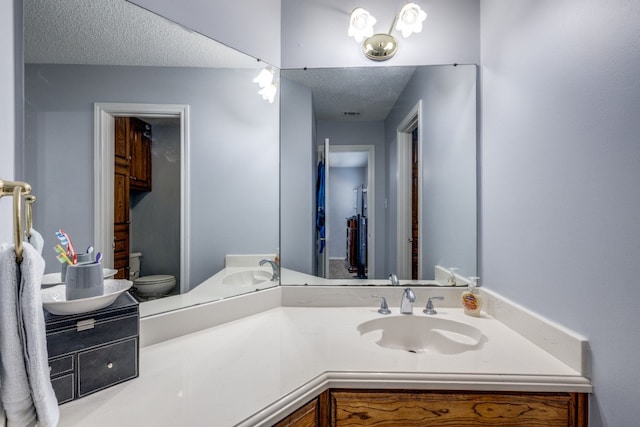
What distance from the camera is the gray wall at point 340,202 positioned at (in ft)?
4.96

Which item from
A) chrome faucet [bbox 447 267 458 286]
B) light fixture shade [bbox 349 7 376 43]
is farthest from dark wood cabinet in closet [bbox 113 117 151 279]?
chrome faucet [bbox 447 267 458 286]

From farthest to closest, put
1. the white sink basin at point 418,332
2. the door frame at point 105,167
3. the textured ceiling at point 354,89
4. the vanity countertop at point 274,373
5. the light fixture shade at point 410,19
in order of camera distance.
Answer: the textured ceiling at point 354,89, the light fixture shade at point 410,19, the white sink basin at point 418,332, the door frame at point 105,167, the vanity countertop at point 274,373

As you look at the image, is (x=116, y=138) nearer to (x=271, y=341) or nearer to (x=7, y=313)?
(x=7, y=313)

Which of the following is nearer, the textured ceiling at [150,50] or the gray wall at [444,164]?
the textured ceiling at [150,50]

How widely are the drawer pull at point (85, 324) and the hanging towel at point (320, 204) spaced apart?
37.6 inches

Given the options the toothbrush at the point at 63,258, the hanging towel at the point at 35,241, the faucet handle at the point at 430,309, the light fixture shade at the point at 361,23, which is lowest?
the faucet handle at the point at 430,309

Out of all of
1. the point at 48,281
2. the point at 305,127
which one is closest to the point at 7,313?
the point at 48,281

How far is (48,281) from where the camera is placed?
875 mm

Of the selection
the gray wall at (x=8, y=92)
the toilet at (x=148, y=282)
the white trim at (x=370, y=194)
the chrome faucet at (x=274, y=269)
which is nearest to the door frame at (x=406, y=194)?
the white trim at (x=370, y=194)

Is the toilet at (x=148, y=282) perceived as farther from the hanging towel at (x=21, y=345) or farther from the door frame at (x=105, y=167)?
the hanging towel at (x=21, y=345)

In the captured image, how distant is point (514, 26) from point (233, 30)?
1.12m

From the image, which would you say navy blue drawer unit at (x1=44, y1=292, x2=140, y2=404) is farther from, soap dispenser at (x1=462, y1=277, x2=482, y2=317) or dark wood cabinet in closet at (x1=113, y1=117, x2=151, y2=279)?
soap dispenser at (x1=462, y1=277, x2=482, y2=317)

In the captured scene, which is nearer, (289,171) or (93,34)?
(93,34)

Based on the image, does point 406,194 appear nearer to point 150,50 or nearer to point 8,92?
point 150,50
